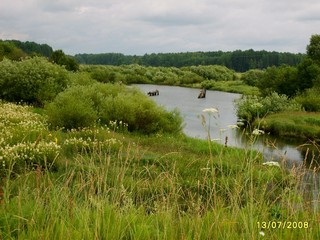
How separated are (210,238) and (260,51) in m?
175

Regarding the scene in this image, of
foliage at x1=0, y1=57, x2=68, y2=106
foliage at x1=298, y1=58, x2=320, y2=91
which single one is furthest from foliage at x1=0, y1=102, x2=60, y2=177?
foliage at x1=298, y1=58, x2=320, y2=91

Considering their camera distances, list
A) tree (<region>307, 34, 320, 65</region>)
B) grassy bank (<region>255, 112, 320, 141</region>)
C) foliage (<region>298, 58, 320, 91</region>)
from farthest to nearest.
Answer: tree (<region>307, 34, 320, 65</region>) < foliage (<region>298, 58, 320, 91</region>) < grassy bank (<region>255, 112, 320, 141</region>)

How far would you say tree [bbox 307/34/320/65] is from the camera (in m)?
57.1

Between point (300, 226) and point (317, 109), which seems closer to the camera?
point (300, 226)

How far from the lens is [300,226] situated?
5.26 m

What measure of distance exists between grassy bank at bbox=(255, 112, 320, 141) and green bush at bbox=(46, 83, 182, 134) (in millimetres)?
10514

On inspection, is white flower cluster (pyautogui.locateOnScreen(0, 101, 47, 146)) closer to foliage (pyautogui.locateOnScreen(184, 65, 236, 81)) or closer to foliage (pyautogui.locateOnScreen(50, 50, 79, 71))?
foliage (pyautogui.locateOnScreen(50, 50, 79, 71))

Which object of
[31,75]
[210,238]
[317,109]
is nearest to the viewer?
[210,238]

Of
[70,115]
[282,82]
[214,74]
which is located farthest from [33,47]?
[70,115]

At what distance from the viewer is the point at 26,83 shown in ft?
91.5

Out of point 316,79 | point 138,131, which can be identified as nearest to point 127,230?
point 138,131

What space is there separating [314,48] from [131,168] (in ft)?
164

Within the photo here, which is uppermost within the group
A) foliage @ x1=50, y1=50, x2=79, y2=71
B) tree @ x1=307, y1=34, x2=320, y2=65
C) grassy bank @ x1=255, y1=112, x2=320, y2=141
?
tree @ x1=307, y1=34, x2=320, y2=65

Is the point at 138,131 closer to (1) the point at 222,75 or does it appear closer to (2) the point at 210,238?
(2) the point at 210,238
